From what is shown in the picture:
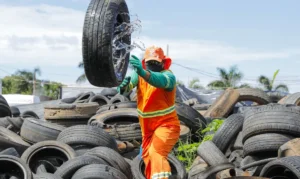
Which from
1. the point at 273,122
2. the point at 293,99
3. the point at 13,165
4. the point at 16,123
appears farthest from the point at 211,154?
the point at 16,123

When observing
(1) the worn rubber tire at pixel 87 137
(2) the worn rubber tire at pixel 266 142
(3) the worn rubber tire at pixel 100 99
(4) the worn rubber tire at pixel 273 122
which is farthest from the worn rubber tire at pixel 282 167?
(3) the worn rubber tire at pixel 100 99

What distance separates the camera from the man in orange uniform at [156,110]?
509 centimetres

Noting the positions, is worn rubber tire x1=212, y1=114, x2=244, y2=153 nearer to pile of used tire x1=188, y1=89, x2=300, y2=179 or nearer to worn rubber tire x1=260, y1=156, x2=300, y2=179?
pile of used tire x1=188, y1=89, x2=300, y2=179

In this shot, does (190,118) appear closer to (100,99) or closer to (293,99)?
(293,99)

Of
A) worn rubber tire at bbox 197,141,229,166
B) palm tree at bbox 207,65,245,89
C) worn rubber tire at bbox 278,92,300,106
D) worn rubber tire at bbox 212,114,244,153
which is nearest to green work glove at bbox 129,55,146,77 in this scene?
worn rubber tire at bbox 197,141,229,166

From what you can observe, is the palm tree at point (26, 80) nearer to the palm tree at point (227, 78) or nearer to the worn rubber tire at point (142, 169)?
the palm tree at point (227, 78)

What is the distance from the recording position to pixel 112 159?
6.48 m

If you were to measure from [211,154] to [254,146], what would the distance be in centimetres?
55

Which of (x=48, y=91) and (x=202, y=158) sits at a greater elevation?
(x=202, y=158)

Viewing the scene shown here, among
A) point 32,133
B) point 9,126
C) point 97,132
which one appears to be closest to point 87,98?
point 9,126

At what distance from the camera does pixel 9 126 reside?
30.2 ft

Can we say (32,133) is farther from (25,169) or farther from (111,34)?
(111,34)

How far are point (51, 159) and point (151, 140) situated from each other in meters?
2.13

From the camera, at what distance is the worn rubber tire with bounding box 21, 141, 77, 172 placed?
6.71 m
